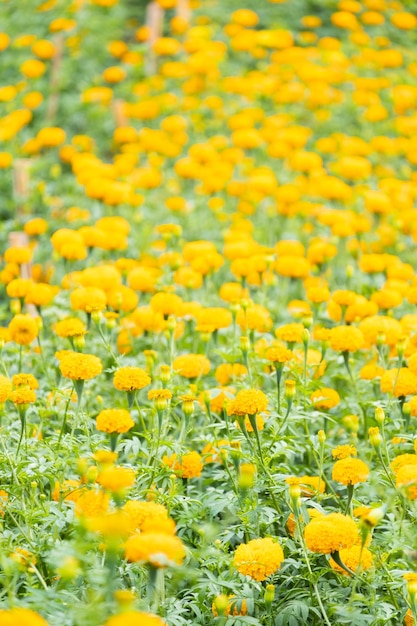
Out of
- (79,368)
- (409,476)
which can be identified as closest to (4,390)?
(79,368)

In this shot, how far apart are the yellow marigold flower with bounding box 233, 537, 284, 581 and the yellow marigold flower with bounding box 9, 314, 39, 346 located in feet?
3.46

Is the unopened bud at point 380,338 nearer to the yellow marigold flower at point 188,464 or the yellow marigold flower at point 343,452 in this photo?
the yellow marigold flower at point 343,452

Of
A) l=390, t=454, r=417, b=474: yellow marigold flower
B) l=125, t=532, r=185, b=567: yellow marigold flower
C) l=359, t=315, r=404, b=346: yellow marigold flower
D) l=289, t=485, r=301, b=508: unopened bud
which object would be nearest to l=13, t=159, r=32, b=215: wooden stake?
l=359, t=315, r=404, b=346: yellow marigold flower

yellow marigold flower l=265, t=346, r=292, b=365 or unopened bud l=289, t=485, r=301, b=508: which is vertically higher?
unopened bud l=289, t=485, r=301, b=508

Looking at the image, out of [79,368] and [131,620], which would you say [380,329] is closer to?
[79,368]

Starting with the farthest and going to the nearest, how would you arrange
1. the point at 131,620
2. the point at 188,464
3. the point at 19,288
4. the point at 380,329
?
the point at 19,288, the point at 380,329, the point at 188,464, the point at 131,620

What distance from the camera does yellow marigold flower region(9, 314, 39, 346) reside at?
2447 millimetres

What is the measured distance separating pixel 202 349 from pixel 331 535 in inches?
56.1

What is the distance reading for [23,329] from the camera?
2455 millimetres

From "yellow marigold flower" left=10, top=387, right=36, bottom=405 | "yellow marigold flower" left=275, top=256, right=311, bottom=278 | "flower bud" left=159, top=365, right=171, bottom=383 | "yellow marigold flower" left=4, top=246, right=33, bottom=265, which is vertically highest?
"yellow marigold flower" left=10, top=387, right=36, bottom=405

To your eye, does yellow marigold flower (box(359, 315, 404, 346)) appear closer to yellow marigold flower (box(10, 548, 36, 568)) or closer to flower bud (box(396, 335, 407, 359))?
flower bud (box(396, 335, 407, 359))

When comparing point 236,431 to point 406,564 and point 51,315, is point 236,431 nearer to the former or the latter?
point 406,564

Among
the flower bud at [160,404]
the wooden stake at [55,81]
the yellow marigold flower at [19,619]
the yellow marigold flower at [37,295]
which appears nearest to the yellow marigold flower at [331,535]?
the flower bud at [160,404]

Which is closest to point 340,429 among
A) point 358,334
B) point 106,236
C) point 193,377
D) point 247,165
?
point 358,334
